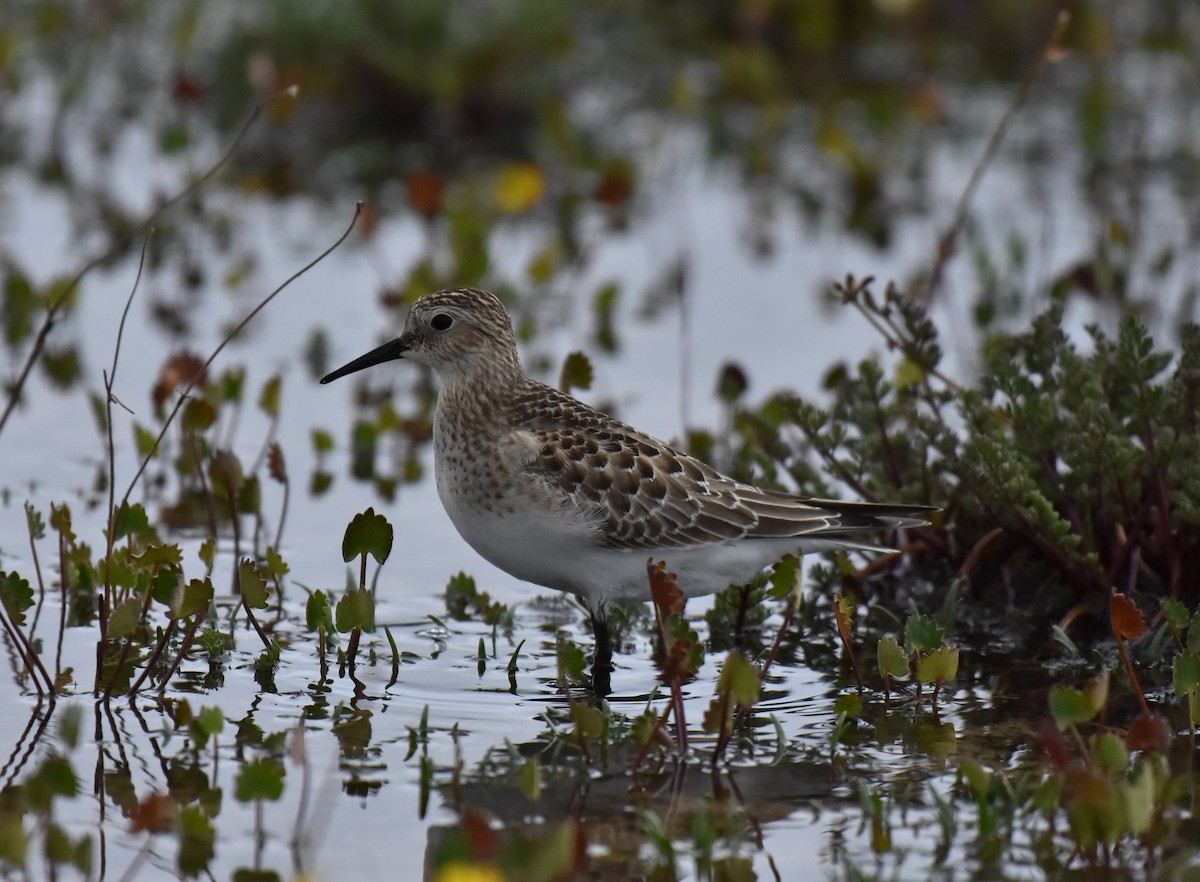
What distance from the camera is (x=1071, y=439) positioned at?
6711mm

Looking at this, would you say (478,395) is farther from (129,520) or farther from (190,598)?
(190,598)

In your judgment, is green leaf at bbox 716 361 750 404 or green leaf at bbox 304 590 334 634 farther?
green leaf at bbox 716 361 750 404

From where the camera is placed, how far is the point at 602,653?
21.6ft

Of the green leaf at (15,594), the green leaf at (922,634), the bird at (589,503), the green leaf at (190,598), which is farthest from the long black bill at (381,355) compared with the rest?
A: the green leaf at (922,634)

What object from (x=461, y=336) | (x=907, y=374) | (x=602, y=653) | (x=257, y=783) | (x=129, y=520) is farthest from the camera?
(x=907, y=374)

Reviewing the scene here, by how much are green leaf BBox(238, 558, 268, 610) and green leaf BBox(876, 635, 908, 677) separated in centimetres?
199

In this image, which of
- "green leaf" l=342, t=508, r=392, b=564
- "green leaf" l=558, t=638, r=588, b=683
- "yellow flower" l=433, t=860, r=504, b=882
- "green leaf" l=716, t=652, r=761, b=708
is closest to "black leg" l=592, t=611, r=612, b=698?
"green leaf" l=558, t=638, r=588, b=683

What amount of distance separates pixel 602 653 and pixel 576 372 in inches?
55.0

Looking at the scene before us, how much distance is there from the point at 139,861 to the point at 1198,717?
3.15 metres

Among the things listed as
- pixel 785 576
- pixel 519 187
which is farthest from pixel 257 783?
pixel 519 187

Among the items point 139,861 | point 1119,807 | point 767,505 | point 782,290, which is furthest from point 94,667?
point 782,290

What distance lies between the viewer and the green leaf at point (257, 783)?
481cm

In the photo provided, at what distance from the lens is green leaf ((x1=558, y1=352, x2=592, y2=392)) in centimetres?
744

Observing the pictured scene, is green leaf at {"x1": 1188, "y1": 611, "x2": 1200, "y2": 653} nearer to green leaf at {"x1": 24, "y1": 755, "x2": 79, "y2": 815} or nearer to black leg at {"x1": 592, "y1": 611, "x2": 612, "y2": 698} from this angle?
black leg at {"x1": 592, "y1": 611, "x2": 612, "y2": 698}
